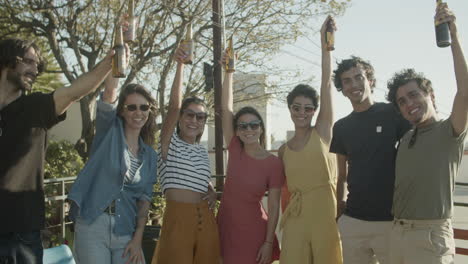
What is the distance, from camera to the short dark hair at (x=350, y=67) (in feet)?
12.8

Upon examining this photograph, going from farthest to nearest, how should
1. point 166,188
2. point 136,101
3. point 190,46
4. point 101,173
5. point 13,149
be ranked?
point 190,46, point 166,188, point 136,101, point 101,173, point 13,149

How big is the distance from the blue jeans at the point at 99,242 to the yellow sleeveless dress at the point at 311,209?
114 centimetres

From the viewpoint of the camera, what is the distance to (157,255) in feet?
11.3

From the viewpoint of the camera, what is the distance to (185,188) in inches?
135

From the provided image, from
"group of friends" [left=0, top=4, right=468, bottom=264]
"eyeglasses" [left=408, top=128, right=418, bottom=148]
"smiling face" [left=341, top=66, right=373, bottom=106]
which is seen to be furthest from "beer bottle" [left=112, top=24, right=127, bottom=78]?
"eyeglasses" [left=408, top=128, right=418, bottom=148]

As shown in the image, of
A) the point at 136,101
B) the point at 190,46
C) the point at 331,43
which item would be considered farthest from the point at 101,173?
the point at 331,43

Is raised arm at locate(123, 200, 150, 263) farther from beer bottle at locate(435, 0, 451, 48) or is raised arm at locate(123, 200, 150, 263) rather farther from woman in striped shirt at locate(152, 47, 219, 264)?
beer bottle at locate(435, 0, 451, 48)

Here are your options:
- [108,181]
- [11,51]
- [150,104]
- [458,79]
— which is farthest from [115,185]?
[458,79]

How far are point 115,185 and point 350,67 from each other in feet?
6.90

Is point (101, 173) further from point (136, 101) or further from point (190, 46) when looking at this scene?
point (190, 46)

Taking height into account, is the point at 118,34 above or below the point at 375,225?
above

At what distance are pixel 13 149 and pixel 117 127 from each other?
790mm

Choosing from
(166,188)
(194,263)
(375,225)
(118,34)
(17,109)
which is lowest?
(194,263)

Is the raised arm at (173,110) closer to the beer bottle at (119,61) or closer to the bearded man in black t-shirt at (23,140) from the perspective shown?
the beer bottle at (119,61)
